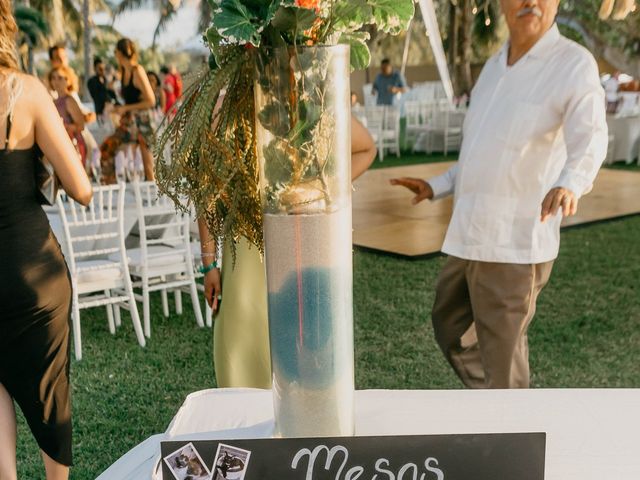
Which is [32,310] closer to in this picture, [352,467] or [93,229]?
[352,467]

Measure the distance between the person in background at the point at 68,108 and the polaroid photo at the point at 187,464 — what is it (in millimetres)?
6467

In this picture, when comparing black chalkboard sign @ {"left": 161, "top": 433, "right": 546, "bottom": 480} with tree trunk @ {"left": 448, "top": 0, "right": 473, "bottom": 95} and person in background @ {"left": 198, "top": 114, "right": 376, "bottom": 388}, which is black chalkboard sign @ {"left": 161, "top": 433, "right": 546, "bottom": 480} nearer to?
person in background @ {"left": 198, "top": 114, "right": 376, "bottom": 388}

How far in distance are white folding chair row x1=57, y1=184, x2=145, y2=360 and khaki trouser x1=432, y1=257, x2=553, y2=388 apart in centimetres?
222

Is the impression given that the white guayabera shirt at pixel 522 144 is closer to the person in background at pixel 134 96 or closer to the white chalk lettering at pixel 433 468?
the white chalk lettering at pixel 433 468

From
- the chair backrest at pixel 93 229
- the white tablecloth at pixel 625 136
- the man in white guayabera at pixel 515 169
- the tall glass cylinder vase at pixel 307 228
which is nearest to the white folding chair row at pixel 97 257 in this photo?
the chair backrest at pixel 93 229

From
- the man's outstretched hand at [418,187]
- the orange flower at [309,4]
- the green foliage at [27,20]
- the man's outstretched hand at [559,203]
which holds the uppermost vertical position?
the green foliage at [27,20]

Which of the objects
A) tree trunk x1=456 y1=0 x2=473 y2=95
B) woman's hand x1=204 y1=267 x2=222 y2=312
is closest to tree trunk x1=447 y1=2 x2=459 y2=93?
tree trunk x1=456 y1=0 x2=473 y2=95

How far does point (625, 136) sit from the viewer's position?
13.0m

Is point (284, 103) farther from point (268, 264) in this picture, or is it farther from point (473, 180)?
point (473, 180)

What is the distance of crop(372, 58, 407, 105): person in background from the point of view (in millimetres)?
15773

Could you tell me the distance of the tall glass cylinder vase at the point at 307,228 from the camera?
1105 millimetres

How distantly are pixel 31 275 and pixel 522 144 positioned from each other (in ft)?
5.20

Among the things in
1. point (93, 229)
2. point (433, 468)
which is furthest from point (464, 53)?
point (433, 468)

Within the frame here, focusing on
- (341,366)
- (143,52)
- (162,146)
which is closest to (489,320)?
(341,366)
